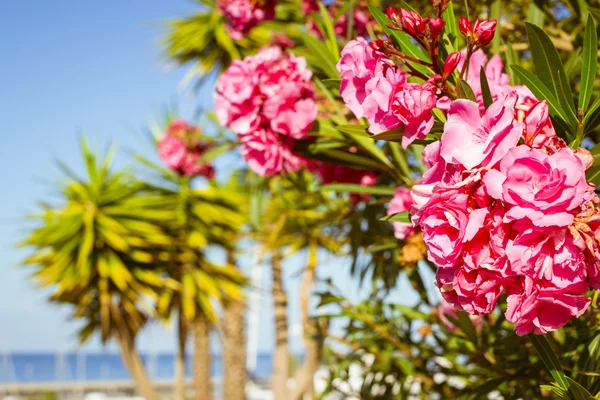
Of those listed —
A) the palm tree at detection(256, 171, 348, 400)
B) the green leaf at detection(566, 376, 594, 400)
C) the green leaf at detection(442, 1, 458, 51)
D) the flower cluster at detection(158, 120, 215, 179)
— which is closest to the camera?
the green leaf at detection(566, 376, 594, 400)

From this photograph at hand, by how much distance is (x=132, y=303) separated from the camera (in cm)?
691

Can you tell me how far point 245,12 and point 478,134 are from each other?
1.33 metres

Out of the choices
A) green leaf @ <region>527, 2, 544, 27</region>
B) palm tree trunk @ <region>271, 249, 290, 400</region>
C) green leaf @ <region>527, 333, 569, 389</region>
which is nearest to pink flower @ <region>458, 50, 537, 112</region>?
green leaf @ <region>527, 333, 569, 389</region>

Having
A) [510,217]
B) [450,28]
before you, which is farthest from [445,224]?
[450,28]

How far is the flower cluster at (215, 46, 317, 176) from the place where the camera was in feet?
3.77

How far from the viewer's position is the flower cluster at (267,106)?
1150 mm

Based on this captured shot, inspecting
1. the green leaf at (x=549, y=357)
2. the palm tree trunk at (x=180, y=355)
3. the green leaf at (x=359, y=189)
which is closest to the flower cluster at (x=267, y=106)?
the green leaf at (x=359, y=189)

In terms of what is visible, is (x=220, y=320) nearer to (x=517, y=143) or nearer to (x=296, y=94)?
(x=296, y=94)

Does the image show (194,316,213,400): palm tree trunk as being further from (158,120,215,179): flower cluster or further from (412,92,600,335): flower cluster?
(412,92,600,335): flower cluster

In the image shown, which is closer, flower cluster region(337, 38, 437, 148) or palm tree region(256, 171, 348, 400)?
flower cluster region(337, 38, 437, 148)

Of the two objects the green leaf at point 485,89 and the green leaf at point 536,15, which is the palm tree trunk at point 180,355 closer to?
the green leaf at point 536,15

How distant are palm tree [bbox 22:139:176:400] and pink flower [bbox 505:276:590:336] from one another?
6.20 metres

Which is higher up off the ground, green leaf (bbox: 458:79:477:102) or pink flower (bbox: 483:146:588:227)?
green leaf (bbox: 458:79:477:102)

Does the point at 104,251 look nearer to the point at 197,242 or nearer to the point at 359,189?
the point at 197,242
